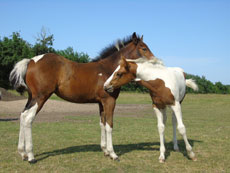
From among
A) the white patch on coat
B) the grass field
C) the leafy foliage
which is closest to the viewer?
the grass field

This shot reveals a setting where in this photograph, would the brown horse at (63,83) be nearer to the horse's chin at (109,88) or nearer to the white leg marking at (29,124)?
the white leg marking at (29,124)

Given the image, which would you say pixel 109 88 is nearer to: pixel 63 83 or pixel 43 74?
pixel 63 83

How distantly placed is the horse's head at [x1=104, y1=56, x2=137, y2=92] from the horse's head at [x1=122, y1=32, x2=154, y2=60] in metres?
0.55

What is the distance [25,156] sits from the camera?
6.45 metres

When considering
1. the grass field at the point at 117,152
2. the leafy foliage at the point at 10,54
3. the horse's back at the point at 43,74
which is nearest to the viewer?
the grass field at the point at 117,152

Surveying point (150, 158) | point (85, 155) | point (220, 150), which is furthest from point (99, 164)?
point (220, 150)

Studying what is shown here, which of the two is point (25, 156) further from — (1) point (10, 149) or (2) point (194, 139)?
(2) point (194, 139)

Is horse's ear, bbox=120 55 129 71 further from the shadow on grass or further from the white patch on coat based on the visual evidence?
the shadow on grass

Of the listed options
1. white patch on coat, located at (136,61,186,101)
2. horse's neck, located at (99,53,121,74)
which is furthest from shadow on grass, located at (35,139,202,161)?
horse's neck, located at (99,53,121,74)

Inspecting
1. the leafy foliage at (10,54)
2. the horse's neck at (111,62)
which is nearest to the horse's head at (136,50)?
the horse's neck at (111,62)

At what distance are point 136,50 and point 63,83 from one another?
85.9 inches

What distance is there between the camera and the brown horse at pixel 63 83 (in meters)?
6.25

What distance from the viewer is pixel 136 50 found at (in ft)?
23.3

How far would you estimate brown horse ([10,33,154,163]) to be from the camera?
20.5 feet
